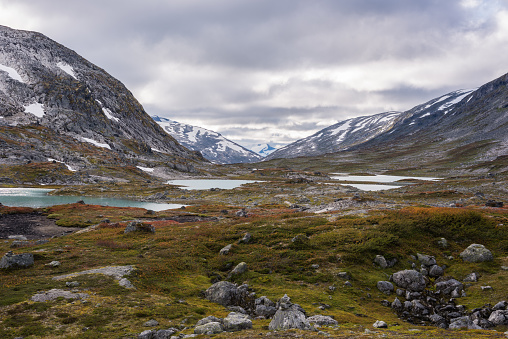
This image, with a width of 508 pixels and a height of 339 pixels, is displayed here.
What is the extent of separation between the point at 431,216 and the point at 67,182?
178m

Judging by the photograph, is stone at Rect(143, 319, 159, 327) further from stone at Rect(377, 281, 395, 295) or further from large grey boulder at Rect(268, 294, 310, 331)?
stone at Rect(377, 281, 395, 295)

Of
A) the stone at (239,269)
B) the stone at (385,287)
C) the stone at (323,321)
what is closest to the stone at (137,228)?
the stone at (239,269)

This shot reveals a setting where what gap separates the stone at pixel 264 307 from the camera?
20.6 metres

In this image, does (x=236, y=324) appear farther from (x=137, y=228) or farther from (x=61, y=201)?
(x=61, y=201)

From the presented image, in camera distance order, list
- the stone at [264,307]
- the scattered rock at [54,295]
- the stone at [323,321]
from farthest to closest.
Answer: the stone at [264,307] < the scattered rock at [54,295] < the stone at [323,321]

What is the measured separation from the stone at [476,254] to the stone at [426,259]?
3.12m

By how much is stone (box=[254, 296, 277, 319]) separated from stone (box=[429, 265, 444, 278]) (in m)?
16.8

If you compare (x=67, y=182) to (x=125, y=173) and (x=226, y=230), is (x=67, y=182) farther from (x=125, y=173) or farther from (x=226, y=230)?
(x=226, y=230)

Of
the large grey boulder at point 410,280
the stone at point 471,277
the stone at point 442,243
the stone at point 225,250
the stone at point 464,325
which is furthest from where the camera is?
the stone at point 225,250

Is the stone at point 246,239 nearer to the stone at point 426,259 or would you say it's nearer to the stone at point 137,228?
the stone at point 137,228

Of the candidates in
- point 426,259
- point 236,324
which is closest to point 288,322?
point 236,324

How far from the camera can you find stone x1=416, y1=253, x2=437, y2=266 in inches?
1123

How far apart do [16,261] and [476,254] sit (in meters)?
46.1

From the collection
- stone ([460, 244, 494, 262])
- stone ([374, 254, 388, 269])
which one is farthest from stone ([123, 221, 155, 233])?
stone ([460, 244, 494, 262])
